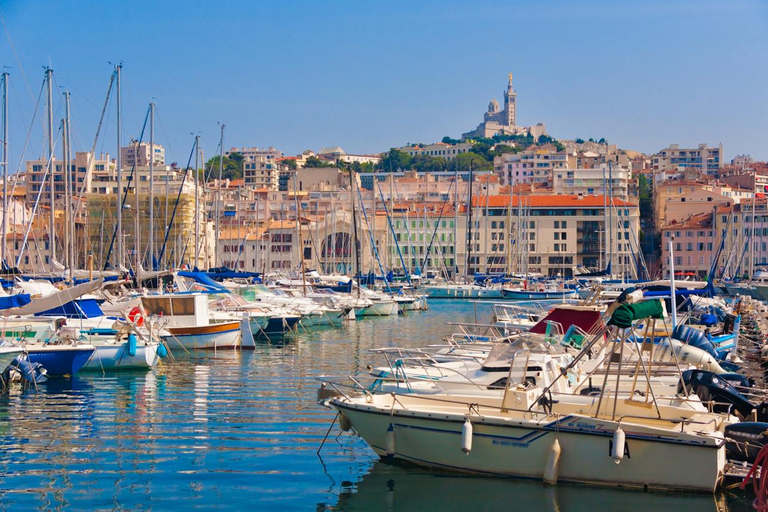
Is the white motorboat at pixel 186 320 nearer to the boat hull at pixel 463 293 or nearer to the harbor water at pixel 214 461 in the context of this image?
the harbor water at pixel 214 461

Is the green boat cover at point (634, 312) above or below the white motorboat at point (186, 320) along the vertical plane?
above

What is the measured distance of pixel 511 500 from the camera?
1246cm

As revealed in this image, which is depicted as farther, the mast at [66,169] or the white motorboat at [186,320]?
the mast at [66,169]

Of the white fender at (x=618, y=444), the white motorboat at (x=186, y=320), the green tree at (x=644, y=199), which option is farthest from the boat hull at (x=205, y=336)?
the green tree at (x=644, y=199)

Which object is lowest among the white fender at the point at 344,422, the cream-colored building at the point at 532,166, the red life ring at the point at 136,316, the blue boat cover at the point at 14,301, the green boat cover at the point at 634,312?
the white fender at the point at 344,422

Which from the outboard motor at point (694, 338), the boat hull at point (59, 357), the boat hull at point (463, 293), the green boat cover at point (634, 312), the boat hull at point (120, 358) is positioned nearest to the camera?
the green boat cover at point (634, 312)

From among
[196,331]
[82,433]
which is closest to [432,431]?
[82,433]

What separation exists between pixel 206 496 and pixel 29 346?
11.7m

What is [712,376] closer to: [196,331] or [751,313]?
[196,331]

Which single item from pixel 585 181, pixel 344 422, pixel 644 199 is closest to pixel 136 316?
pixel 344 422

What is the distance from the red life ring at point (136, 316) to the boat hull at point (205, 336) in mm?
1074

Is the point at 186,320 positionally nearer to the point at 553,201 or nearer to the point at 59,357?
the point at 59,357

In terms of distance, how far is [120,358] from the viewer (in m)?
24.6

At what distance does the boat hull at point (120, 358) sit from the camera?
79.9 feet
